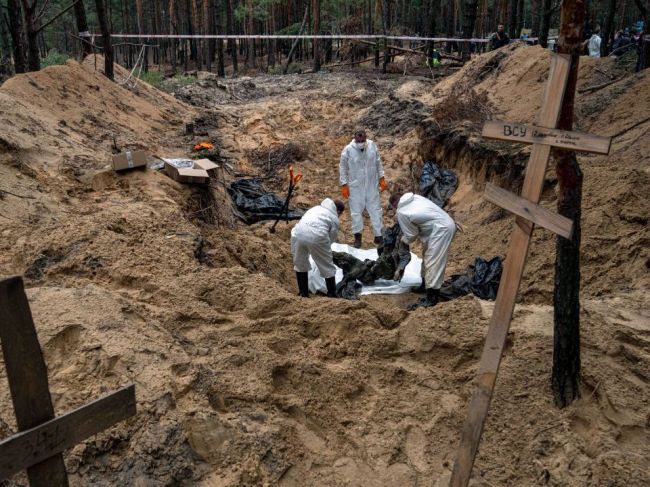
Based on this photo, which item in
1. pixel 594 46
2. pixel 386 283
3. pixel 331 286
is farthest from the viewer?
pixel 594 46

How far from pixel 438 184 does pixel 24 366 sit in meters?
9.18

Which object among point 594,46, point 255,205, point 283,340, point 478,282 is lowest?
point 478,282

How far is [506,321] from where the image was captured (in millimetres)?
3107

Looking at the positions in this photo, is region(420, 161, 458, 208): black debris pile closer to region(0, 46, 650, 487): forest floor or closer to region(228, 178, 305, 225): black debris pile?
region(0, 46, 650, 487): forest floor

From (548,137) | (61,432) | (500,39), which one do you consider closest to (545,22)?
(500,39)

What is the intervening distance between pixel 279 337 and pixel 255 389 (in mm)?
761

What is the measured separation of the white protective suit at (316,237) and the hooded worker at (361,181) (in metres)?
2.34

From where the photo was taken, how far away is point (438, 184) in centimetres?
1066

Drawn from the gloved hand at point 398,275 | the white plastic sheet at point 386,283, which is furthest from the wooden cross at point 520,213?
the gloved hand at point 398,275

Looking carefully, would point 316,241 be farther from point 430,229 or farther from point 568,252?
point 568,252

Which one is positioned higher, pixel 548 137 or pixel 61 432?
pixel 548 137

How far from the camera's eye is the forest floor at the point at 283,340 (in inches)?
136

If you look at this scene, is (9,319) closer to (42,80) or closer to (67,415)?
(67,415)

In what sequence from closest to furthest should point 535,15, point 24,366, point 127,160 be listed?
point 24,366 < point 127,160 < point 535,15
